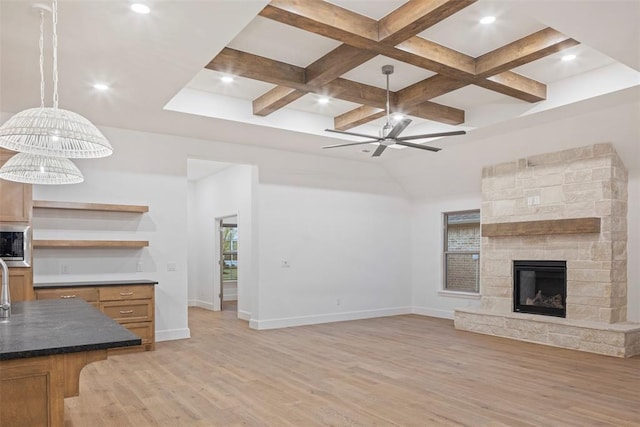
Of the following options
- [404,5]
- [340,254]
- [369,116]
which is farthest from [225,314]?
[404,5]

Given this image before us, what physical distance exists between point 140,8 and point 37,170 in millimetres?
1461

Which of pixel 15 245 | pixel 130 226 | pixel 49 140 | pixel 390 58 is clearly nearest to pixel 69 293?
pixel 15 245

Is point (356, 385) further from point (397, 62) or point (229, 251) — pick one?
point (229, 251)

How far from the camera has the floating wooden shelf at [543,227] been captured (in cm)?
592

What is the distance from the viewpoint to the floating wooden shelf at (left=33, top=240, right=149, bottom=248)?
535cm

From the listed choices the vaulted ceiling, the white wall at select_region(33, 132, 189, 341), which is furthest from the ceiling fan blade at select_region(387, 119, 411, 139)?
the white wall at select_region(33, 132, 189, 341)

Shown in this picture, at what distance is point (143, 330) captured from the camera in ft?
18.4

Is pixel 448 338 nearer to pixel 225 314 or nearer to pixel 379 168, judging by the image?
pixel 379 168

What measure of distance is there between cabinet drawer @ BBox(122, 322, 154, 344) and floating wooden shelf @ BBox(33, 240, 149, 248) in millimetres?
1028

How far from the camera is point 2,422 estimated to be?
193cm

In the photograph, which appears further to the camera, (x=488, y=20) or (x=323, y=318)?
(x=323, y=318)

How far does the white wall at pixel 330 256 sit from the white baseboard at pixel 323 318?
0.02m

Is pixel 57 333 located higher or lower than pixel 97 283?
higher

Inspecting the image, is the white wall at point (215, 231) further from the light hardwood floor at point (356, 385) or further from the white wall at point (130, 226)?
the light hardwood floor at point (356, 385)
